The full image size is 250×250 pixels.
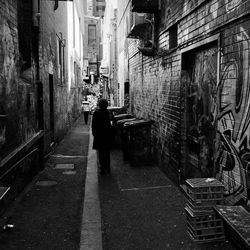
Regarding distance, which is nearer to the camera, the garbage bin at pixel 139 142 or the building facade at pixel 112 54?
the garbage bin at pixel 139 142

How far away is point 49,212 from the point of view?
5543 mm

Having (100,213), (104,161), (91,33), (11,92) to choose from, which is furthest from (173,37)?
(91,33)

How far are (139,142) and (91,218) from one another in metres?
3.76

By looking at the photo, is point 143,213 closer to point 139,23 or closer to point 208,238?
point 208,238

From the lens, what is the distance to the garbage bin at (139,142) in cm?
872

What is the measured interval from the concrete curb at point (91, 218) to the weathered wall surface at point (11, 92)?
59.9 inches

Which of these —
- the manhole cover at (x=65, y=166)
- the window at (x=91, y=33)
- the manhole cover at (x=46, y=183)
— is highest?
the window at (x=91, y=33)

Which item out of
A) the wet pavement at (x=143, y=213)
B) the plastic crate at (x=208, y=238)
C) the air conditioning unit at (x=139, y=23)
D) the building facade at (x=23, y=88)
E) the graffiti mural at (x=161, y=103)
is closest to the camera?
the plastic crate at (x=208, y=238)

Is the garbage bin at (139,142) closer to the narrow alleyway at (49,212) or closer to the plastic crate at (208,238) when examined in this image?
the narrow alleyway at (49,212)

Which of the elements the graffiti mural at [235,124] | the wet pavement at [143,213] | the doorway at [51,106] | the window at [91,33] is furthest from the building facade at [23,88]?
the window at [91,33]

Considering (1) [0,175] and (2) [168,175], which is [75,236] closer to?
(1) [0,175]

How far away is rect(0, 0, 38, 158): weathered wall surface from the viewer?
5.43m

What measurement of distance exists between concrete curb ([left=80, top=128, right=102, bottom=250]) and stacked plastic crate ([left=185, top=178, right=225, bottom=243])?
117 cm

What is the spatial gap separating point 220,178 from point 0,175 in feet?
10.0
